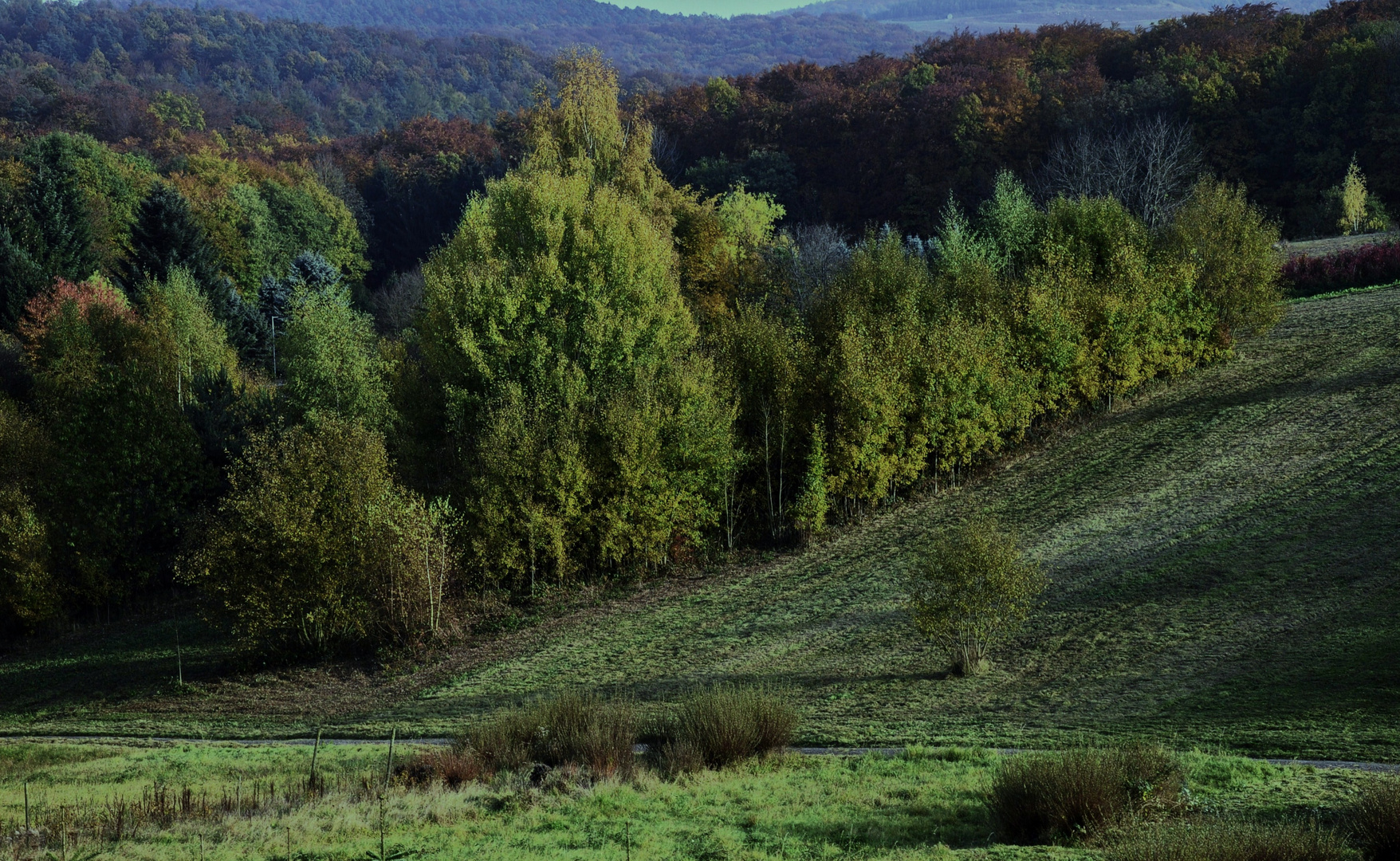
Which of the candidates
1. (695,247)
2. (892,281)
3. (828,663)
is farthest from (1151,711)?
(695,247)

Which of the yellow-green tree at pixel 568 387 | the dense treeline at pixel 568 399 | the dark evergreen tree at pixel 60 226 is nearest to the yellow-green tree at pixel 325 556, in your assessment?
the dense treeline at pixel 568 399

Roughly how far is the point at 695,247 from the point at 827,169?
3902 cm

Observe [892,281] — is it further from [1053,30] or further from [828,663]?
[1053,30]

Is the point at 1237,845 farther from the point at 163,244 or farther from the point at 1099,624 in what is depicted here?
the point at 163,244

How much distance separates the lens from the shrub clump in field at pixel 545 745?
57.3 ft

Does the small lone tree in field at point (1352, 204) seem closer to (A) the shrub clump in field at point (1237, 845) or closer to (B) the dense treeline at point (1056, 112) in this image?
(B) the dense treeline at point (1056, 112)

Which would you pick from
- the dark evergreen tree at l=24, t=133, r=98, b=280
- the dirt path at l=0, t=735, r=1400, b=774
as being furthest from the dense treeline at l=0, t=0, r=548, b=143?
the dirt path at l=0, t=735, r=1400, b=774

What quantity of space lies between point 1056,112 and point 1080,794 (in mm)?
71163

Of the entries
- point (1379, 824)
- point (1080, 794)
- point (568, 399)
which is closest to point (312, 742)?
point (568, 399)

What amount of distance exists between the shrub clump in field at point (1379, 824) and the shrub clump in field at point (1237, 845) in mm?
441

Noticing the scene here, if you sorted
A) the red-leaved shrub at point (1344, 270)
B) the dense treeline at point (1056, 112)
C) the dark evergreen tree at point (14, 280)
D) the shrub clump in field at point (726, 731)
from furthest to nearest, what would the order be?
the dense treeline at point (1056, 112) < the dark evergreen tree at point (14, 280) < the red-leaved shrub at point (1344, 270) < the shrub clump in field at point (726, 731)

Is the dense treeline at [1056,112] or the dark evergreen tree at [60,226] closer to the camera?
the dark evergreen tree at [60,226]

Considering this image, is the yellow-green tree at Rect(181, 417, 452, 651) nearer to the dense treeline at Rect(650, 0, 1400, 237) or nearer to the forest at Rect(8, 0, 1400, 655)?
the forest at Rect(8, 0, 1400, 655)

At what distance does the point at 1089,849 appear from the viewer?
38.5 feet
